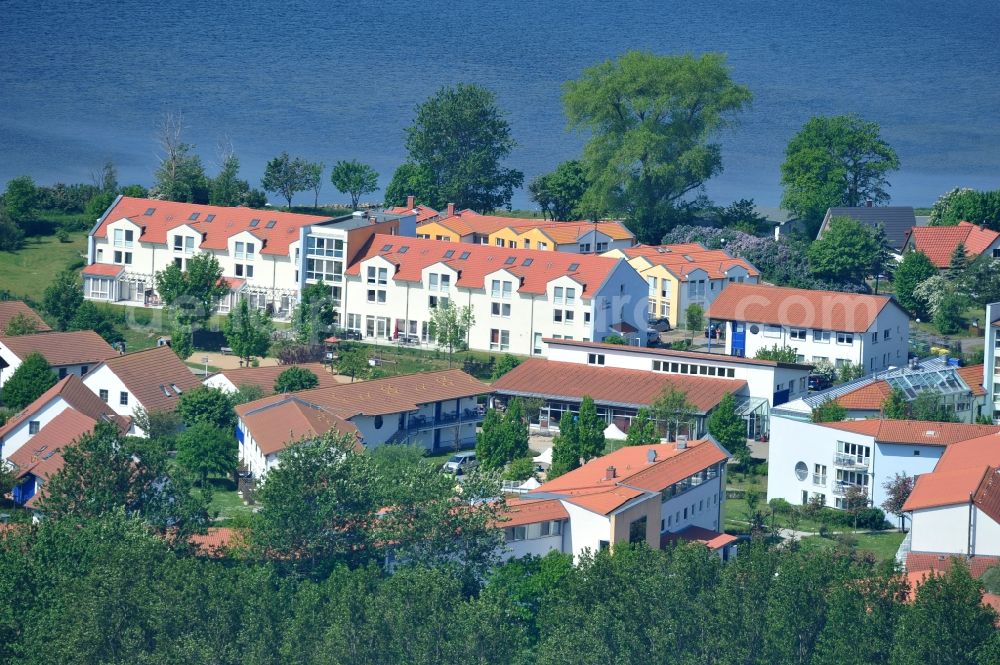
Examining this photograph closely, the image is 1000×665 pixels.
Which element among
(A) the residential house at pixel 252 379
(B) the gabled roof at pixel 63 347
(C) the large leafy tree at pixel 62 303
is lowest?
(A) the residential house at pixel 252 379

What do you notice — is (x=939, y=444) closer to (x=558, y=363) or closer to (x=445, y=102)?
(x=558, y=363)

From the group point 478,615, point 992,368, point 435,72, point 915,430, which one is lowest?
point 478,615

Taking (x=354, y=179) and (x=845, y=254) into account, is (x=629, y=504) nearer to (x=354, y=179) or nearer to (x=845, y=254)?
(x=845, y=254)

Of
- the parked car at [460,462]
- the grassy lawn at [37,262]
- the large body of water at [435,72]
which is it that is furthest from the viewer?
the large body of water at [435,72]

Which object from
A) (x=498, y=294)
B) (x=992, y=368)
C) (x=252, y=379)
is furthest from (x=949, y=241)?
(x=252, y=379)

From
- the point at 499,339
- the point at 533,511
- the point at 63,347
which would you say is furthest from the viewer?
the point at 499,339

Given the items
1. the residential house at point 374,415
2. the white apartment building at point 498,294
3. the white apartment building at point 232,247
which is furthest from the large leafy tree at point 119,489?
the white apartment building at point 232,247

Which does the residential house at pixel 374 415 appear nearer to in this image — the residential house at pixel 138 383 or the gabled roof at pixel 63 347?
the residential house at pixel 138 383

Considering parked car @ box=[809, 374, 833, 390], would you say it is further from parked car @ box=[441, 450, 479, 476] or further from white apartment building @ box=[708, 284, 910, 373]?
parked car @ box=[441, 450, 479, 476]
